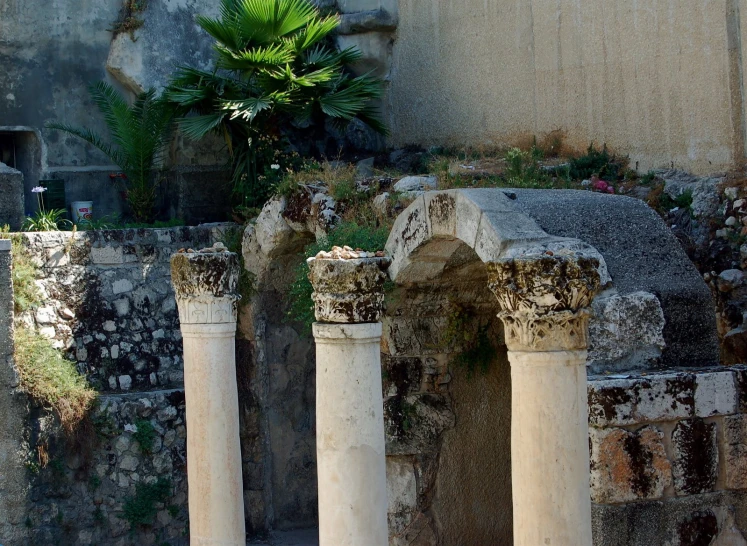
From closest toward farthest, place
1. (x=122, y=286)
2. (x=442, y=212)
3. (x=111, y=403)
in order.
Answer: (x=442, y=212) < (x=111, y=403) < (x=122, y=286)

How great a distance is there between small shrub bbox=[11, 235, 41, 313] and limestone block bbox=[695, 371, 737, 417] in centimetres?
757

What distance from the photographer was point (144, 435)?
12438mm

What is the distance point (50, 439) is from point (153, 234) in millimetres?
2486

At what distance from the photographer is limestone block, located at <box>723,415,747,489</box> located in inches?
276

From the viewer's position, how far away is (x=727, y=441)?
6992 mm

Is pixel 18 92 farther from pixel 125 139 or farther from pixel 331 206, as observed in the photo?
pixel 331 206

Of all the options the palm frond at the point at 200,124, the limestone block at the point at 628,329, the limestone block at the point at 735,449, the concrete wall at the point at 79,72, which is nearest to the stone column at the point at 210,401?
the limestone block at the point at 628,329

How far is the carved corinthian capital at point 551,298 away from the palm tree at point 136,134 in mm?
8437

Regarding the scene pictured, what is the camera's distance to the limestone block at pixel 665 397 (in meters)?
6.83

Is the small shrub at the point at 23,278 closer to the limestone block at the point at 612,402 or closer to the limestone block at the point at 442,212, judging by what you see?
the limestone block at the point at 442,212

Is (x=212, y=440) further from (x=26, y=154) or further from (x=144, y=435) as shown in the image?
(x=26, y=154)

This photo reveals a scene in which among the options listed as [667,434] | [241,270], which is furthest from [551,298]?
[241,270]

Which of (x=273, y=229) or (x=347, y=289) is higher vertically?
(x=273, y=229)

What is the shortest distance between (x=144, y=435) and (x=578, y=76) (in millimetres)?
5795
